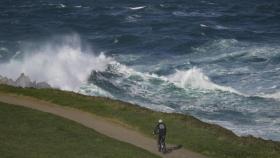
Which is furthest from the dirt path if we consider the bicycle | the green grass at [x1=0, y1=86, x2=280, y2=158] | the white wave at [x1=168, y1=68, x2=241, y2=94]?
the white wave at [x1=168, y1=68, x2=241, y2=94]

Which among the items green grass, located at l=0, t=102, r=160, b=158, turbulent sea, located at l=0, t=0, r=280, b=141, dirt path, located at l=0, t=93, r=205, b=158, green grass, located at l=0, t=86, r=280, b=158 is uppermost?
green grass, located at l=0, t=102, r=160, b=158

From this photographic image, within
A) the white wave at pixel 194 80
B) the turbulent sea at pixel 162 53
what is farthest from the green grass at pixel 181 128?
the white wave at pixel 194 80

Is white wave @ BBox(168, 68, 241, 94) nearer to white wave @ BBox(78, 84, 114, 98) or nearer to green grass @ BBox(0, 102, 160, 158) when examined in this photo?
white wave @ BBox(78, 84, 114, 98)

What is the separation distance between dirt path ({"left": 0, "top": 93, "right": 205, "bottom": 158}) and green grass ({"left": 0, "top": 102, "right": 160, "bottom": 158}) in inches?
52.6

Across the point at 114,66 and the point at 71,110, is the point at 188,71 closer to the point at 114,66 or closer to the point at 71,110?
the point at 114,66

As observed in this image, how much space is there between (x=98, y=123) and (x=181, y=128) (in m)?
5.07

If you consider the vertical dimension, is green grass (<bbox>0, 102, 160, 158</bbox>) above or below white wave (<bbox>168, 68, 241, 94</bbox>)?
above

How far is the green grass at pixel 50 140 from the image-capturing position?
30.3m

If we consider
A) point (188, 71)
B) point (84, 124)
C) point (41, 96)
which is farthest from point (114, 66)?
point (84, 124)

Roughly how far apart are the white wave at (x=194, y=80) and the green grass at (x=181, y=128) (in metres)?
20.5

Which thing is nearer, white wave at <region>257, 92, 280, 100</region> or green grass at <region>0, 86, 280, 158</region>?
green grass at <region>0, 86, 280, 158</region>

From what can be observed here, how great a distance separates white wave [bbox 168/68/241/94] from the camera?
6155cm

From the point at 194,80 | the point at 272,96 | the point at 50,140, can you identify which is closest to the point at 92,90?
the point at 194,80

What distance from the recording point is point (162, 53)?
7912 cm
